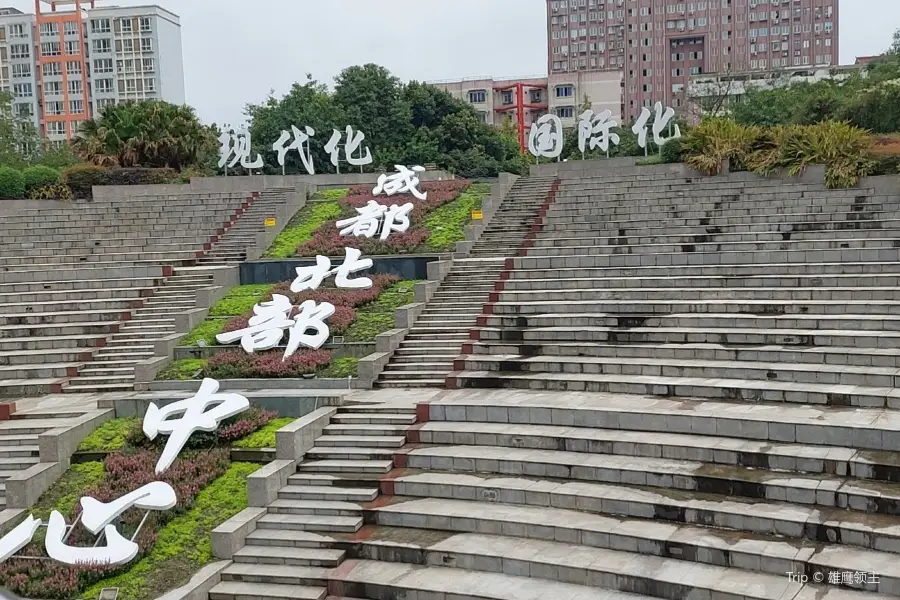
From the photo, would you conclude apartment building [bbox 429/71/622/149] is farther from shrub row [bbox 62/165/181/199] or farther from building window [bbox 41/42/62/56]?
shrub row [bbox 62/165/181/199]

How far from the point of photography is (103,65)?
241ft

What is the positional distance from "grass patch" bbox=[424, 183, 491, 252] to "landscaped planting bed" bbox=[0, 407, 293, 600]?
900 cm

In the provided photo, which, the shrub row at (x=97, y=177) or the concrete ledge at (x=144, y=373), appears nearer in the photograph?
the concrete ledge at (x=144, y=373)

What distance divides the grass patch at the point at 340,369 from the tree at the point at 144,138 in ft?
61.1

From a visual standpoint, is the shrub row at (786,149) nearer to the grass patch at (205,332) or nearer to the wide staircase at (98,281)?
the wide staircase at (98,281)

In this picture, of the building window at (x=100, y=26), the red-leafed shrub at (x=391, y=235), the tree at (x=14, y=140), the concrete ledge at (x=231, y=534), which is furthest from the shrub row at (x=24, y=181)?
the building window at (x=100, y=26)

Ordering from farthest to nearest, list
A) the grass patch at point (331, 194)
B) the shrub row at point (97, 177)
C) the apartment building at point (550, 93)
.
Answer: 1. the apartment building at point (550, 93)
2. the shrub row at point (97, 177)
3. the grass patch at point (331, 194)

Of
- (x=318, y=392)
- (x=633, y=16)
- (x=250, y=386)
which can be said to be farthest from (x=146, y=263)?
(x=633, y=16)

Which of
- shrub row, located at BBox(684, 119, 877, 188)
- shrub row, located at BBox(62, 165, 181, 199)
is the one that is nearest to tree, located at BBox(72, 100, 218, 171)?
shrub row, located at BBox(62, 165, 181, 199)

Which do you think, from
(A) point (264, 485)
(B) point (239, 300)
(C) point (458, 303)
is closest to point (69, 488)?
(A) point (264, 485)

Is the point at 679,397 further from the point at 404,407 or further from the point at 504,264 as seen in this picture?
the point at 504,264

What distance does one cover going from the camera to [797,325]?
41.3ft

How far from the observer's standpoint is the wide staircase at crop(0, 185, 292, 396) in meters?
16.2

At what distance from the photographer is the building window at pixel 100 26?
72.7 m
